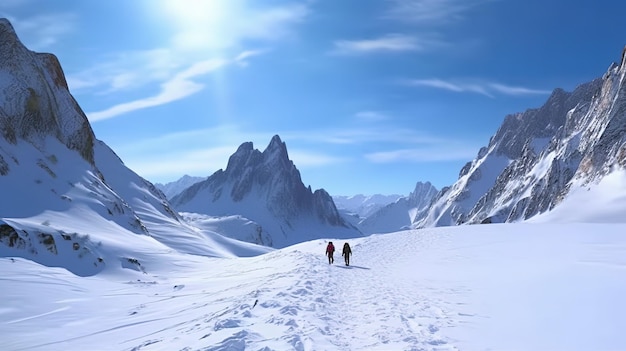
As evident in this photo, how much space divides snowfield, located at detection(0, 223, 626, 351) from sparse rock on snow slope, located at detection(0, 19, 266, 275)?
5.90 m

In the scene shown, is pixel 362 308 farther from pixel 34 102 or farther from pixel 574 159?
pixel 574 159

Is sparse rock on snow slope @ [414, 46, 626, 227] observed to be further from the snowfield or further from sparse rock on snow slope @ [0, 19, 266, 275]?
sparse rock on snow slope @ [0, 19, 266, 275]

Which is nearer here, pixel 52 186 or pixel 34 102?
pixel 52 186

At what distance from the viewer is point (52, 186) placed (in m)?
39.1

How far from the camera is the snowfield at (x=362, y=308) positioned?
8227mm

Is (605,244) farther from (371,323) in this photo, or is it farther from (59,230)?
(59,230)

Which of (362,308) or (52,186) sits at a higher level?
(52,186)

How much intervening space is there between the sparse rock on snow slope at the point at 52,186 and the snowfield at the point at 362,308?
19.4 feet

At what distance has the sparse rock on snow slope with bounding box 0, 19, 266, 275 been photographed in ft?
89.2

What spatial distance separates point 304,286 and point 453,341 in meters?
7.89

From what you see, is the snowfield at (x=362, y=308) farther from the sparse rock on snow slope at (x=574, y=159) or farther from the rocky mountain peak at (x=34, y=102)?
the sparse rock on snow slope at (x=574, y=159)

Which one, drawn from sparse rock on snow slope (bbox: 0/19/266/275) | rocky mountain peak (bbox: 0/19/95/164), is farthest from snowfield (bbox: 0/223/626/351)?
rocky mountain peak (bbox: 0/19/95/164)

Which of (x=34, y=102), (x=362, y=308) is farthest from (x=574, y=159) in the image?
(x=34, y=102)

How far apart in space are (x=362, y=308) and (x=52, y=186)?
3911 centimetres
